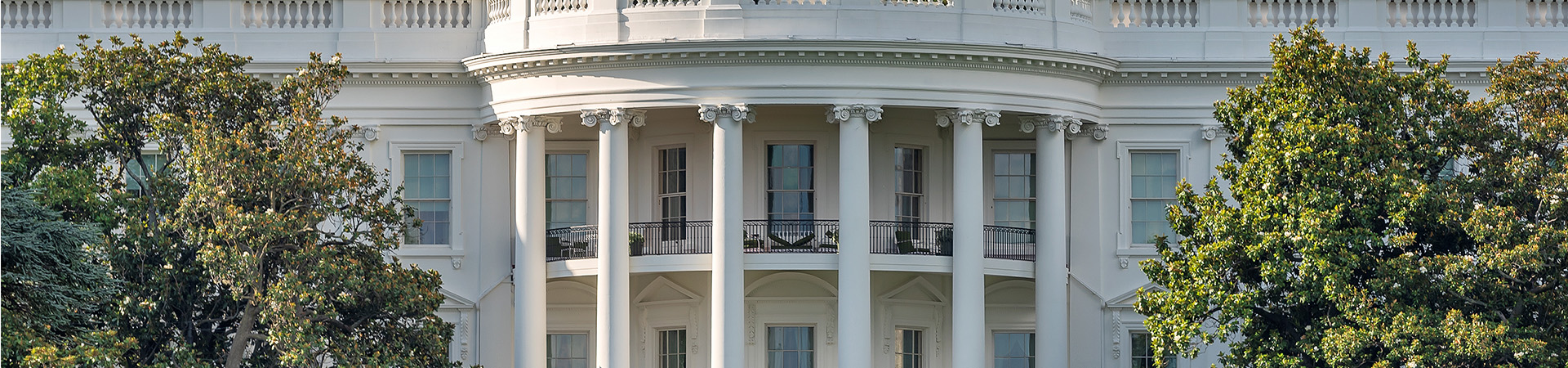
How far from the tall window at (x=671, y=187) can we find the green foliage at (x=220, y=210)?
706 cm

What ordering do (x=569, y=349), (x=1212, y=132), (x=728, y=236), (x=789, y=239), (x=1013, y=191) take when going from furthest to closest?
1. (x=569, y=349)
2. (x=1013, y=191)
3. (x=1212, y=132)
4. (x=789, y=239)
5. (x=728, y=236)

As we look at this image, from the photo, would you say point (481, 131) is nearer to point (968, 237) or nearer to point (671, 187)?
point (671, 187)

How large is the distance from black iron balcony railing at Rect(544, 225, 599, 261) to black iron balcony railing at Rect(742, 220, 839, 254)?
2.39m

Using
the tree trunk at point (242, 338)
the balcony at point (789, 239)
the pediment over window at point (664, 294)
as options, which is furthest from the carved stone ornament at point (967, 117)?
the tree trunk at point (242, 338)

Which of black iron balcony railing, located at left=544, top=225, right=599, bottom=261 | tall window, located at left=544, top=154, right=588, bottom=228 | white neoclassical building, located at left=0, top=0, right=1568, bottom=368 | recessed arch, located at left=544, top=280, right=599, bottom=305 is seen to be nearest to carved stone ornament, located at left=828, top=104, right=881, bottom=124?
white neoclassical building, located at left=0, top=0, right=1568, bottom=368

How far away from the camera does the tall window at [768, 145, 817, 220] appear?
119ft

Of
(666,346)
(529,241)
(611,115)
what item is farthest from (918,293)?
(529,241)

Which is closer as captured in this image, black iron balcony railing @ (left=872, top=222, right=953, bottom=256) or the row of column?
the row of column

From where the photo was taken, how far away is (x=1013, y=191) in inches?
1469

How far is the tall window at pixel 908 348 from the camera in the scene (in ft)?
122

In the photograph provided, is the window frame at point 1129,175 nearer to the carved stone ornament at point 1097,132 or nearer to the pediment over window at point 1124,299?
the carved stone ornament at point 1097,132

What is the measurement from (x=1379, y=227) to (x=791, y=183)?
1035 cm

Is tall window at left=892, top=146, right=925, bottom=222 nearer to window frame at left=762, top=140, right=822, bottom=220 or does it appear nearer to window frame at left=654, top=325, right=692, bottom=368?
window frame at left=762, top=140, right=822, bottom=220

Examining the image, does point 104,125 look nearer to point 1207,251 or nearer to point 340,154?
point 340,154
